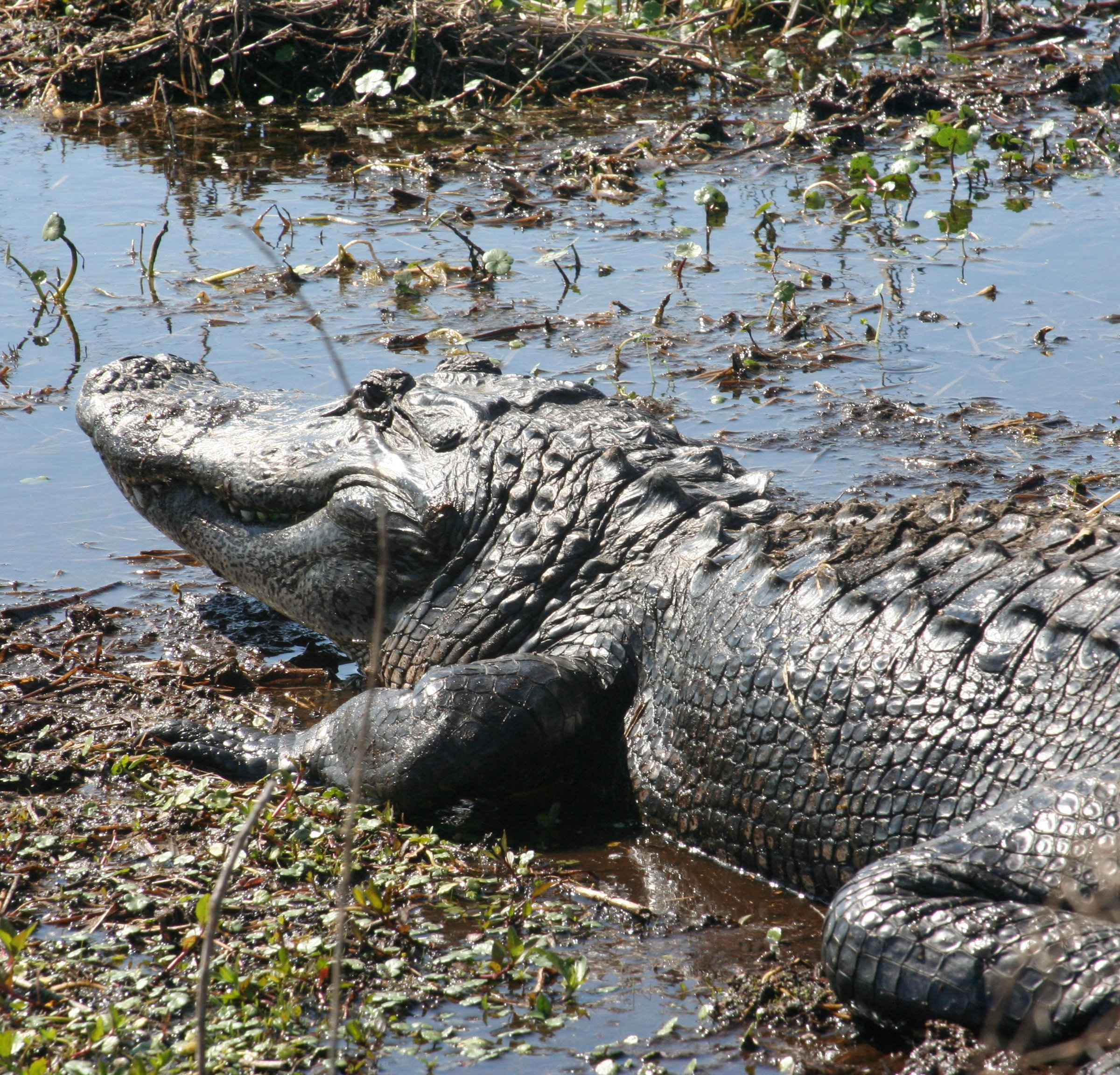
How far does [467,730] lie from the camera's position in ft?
10.5

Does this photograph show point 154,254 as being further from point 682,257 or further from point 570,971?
point 570,971

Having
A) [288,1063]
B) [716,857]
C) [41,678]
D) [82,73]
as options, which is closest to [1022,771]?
[716,857]

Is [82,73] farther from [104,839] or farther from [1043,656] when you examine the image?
[1043,656]

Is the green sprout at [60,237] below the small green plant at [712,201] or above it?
below

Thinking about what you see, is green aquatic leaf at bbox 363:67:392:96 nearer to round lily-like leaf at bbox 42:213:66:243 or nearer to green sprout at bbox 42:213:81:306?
green sprout at bbox 42:213:81:306

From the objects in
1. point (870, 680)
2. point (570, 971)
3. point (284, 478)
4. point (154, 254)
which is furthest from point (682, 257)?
point (570, 971)

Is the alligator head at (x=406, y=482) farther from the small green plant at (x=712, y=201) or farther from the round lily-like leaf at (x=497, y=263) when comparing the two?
the small green plant at (x=712, y=201)

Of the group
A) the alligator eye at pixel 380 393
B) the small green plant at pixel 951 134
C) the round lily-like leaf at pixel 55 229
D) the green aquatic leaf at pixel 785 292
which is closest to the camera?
the alligator eye at pixel 380 393

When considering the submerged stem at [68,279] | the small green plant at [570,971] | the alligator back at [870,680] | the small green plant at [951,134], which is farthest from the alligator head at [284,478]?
the small green plant at [951,134]

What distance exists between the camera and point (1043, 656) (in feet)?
8.43

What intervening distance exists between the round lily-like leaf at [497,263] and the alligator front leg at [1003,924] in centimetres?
451

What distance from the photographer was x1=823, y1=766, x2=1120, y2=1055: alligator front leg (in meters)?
2.18

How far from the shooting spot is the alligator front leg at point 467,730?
3.20 m

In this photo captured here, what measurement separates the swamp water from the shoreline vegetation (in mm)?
378
